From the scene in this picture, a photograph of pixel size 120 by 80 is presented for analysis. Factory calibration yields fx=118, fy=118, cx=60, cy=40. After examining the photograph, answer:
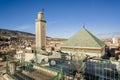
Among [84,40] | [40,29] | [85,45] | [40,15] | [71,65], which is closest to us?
[71,65]

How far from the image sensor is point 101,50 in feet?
44.2

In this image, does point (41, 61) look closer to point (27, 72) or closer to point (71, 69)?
point (27, 72)

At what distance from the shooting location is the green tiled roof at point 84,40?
1403cm

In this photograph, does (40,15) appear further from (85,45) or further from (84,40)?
(85,45)

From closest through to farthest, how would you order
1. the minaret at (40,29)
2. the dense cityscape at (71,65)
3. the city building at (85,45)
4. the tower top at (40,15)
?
the dense cityscape at (71,65) < the city building at (85,45) < the minaret at (40,29) < the tower top at (40,15)

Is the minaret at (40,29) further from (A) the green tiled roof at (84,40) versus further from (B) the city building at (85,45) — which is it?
(A) the green tiled roof at (84,40)

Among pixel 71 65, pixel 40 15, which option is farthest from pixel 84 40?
pixel 40 15

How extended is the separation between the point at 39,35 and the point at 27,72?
1483cm

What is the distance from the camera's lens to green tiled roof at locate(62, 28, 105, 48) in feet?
46.0

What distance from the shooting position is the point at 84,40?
14.8m

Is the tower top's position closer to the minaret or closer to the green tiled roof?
the minaret

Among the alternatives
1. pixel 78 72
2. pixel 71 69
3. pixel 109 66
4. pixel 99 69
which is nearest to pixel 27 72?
pixel 71 69

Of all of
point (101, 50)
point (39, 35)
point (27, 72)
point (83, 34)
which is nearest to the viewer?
point (27, 72)

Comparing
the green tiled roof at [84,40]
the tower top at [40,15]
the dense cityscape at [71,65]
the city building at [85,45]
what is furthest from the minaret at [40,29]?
the green tiled roof at [84,40]
